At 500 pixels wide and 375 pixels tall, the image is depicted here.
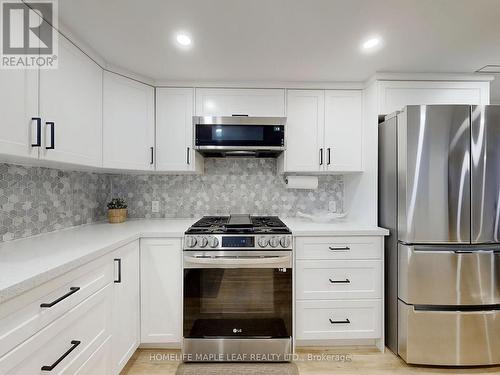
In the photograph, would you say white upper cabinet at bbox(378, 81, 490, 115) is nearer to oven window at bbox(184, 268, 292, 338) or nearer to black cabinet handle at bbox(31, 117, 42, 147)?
oven window at bbox(184, 268, 292, 338)

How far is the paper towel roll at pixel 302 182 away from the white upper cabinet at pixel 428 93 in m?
0.84

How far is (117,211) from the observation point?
8.13ft

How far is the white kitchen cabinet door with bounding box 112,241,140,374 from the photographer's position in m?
1.68

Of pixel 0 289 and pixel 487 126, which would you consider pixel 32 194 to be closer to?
pixel 0 289

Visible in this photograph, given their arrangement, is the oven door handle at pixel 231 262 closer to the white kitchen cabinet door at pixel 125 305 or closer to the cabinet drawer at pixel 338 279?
the cabinet drawer at pixel 338 279

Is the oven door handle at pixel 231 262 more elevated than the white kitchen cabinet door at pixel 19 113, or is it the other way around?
the white kitchen cabinet door at pixel 19 113

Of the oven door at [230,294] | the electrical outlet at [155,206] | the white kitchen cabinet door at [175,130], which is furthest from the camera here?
the electrical outlet at [155,206]

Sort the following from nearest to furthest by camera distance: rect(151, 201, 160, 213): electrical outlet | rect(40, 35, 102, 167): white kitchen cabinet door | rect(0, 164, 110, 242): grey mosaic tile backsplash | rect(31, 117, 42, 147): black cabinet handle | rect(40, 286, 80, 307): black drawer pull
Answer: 1. rect(40, 286, 80, 307): black drawer pull
2. rect(31, 117, 42, 147): black cabinet handle
3. rect(40, 35, 102, 167): white kitchen cabinet door
4. rect(0, 164, 110, 242): grey mosaic tile backsplash
5. rect(151, 201, 160, 213): electrical outlet

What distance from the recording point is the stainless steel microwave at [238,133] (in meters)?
2.32

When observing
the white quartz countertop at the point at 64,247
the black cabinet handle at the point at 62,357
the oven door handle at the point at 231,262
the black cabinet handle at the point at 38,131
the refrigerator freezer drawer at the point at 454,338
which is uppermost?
the black cabinet handle at the point at 38,131

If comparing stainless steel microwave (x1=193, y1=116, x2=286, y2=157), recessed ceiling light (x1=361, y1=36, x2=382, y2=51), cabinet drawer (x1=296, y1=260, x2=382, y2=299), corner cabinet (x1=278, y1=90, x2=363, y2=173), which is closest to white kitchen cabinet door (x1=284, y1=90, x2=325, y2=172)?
corner cabinet (x1=278, y1=90, x2=363, y2=173)

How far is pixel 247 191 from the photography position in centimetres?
278

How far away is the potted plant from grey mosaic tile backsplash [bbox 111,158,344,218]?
0.63 ft

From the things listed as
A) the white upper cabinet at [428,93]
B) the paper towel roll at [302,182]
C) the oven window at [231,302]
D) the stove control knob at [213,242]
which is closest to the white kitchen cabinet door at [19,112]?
the stove control knob at [213,242]
